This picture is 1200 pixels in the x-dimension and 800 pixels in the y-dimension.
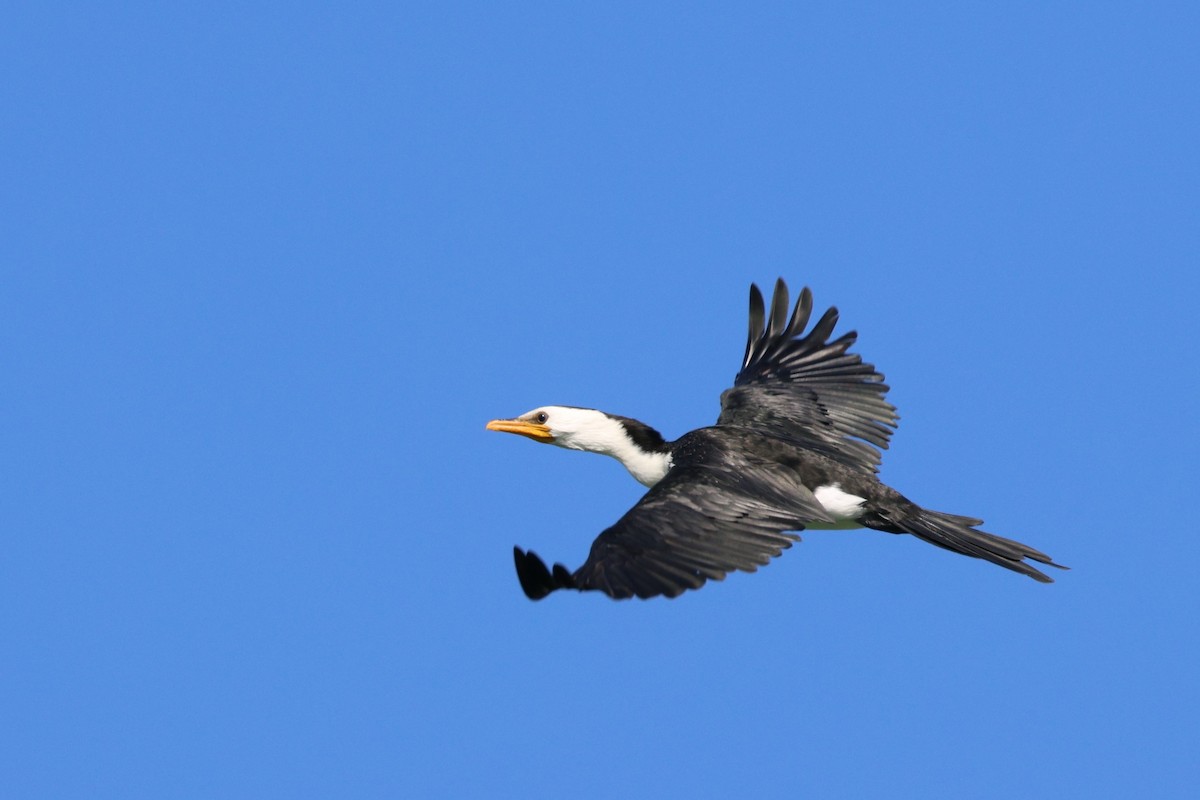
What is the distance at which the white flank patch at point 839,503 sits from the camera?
45.1 ft

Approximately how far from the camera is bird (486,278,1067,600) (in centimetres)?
1163

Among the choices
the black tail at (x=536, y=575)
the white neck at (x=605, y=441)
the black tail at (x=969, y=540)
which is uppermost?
the white neck at (x=605, y=441)

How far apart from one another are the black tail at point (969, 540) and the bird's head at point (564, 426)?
118 inches

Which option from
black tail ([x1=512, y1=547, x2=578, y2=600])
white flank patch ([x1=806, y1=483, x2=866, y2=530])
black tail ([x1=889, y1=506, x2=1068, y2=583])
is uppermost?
white flank patch ([x1=806, y1=483, x2=866, y2=530])

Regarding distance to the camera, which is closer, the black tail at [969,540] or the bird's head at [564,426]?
the black tail at [969,540]

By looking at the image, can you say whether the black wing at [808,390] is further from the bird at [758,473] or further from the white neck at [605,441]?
the white neck at [605,441]

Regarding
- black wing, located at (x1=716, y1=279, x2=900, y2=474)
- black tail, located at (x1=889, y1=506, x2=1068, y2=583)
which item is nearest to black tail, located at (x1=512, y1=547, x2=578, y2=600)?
black tail, located at (x1=889, y1=506, x2=1068, y2=583)

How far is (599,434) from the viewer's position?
49.3 ft

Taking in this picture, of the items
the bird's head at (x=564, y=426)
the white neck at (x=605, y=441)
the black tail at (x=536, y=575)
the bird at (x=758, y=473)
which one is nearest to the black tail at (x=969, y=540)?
the bird at (x=758, y=473)

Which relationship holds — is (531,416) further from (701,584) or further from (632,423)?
(701,584)

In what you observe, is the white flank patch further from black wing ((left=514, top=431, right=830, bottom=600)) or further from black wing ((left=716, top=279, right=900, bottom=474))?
black wing ((left=716, top=279, right=900, bottom=474))

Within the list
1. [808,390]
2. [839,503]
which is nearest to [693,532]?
[839,503]

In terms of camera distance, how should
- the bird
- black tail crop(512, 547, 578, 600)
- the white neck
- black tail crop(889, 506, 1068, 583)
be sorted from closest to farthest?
1. black tail crop(512, 547, 578, 600)
2. the bird
3. black tail crop(889, 506, 1068, 583)
4. the white neck

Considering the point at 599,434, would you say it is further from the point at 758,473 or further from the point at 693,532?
the point at 693,532
